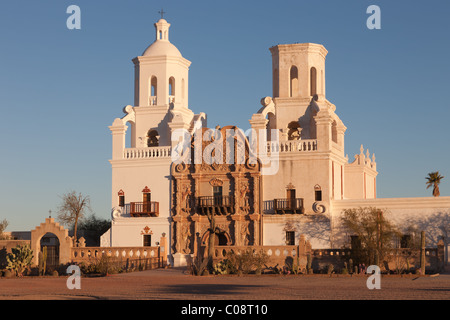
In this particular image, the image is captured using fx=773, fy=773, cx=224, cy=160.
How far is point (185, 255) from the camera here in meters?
46.3

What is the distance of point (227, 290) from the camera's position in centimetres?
2578

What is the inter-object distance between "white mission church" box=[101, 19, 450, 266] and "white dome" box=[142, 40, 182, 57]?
0.31 ft

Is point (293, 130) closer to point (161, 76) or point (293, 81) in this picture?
point (293, 81)

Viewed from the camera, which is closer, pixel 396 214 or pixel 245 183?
pixel 396 214

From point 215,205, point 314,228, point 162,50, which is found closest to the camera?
point 314,228

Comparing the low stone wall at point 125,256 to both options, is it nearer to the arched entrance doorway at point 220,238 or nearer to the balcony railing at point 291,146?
the arched entrance doorway at point 220,238

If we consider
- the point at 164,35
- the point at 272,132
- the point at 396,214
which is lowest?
the point at 396,214

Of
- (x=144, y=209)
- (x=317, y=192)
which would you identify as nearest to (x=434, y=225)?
(x=317, y=192)

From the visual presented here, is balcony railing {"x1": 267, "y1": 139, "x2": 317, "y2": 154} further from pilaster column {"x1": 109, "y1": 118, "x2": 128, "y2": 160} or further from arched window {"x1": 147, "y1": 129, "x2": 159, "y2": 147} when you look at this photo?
pilaster column {"x1": 109, "y1": 118, "x2": 128, "y2": 160}

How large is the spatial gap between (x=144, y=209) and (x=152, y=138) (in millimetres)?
5735

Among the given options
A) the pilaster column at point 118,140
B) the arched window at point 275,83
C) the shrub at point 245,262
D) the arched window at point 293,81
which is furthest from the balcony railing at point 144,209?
the arched window at point 293,81
